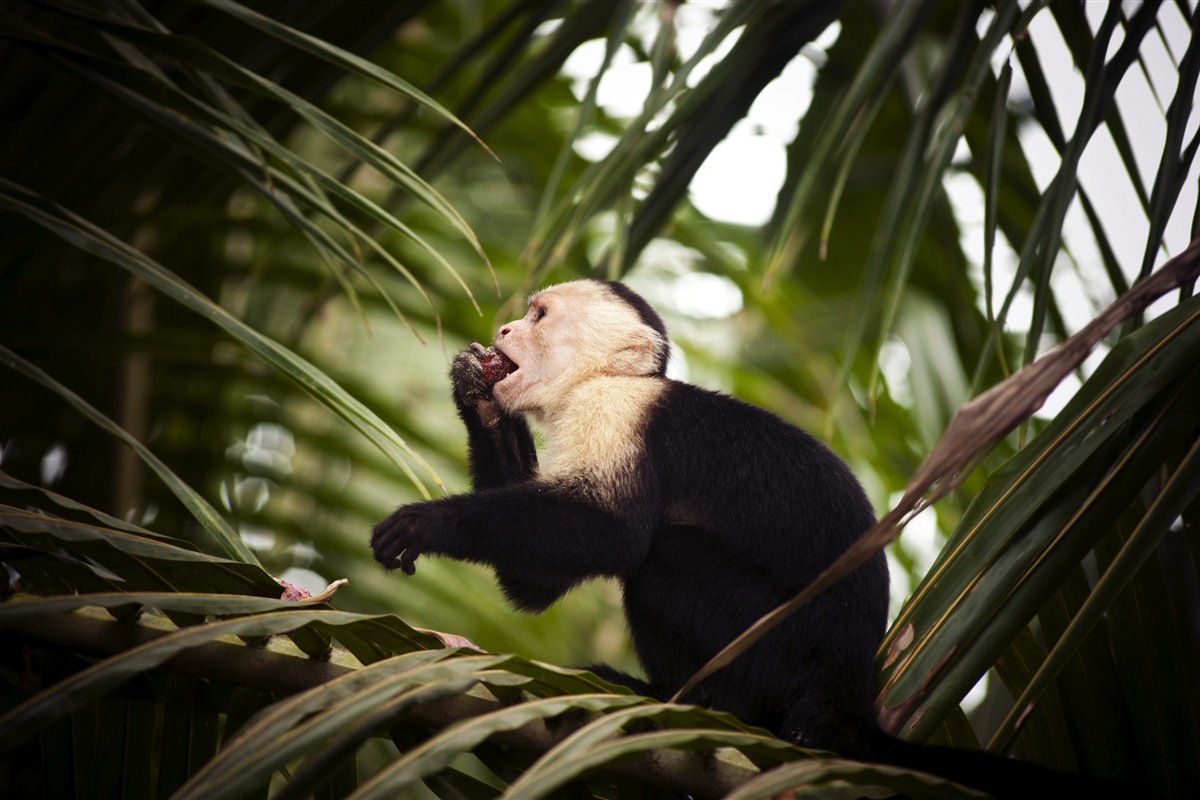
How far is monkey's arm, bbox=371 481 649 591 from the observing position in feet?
5.84

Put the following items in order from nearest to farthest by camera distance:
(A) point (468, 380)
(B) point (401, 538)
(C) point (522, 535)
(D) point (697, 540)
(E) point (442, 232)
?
(B) point (401, 538) → (C) point (522, 535) → (D) point (697, 540) → (A) point (468, 380) → (E) point (442, 232)

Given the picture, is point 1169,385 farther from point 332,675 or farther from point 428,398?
point 428,398

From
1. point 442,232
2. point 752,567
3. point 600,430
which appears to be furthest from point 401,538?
point 442,232

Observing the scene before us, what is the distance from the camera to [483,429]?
7.63 feet

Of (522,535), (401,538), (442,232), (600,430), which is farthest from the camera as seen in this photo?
(442,232)

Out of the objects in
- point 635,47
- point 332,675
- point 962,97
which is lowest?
point 332,675

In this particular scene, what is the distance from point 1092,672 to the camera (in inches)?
49.7

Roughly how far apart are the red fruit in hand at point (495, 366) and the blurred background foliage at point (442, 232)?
235 millimetres

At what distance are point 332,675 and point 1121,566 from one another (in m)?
0.83

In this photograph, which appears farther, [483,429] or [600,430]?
[483,429]

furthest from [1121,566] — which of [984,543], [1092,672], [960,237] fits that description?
[960,237]

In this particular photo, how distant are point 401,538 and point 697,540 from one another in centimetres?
55

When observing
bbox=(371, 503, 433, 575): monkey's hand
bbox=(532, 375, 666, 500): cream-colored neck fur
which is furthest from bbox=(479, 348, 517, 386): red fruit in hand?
bbox=(371, 503, 433, 575): monkey's hand

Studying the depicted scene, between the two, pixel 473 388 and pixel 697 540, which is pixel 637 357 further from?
pixel 697 540
